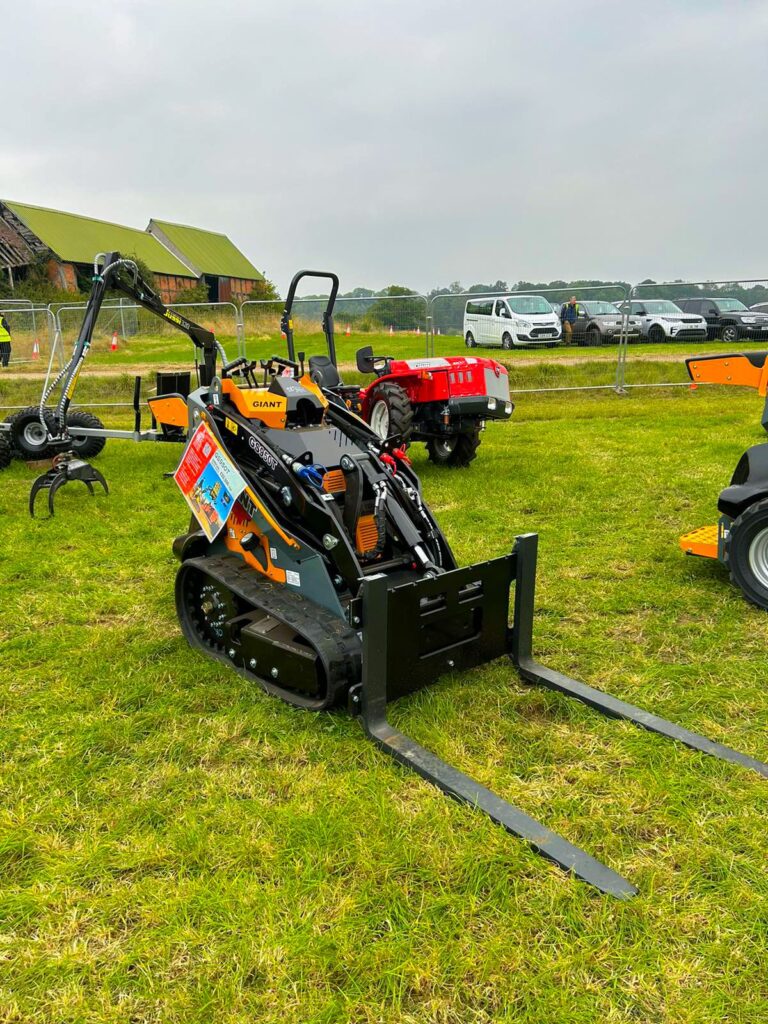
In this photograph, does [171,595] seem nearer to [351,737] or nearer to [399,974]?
[351,737]

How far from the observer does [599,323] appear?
13117 millimetres

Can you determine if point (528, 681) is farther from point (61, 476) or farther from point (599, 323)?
point (599, 323)

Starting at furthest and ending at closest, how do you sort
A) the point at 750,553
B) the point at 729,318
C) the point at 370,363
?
the point at 729,318 → the point at 370,363 → the point at 750,553

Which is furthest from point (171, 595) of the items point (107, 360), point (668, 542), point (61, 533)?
point (107, 360)

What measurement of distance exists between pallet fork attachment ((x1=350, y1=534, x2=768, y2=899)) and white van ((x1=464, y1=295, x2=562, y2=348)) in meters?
11.3

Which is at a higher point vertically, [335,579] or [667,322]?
[667,322]

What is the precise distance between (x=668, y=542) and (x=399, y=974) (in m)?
4.24

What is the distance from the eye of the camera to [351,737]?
Answer: 306cm

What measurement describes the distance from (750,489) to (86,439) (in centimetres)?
737

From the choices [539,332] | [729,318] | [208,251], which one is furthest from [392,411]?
[208,251]

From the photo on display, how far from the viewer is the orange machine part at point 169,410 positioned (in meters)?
7.22

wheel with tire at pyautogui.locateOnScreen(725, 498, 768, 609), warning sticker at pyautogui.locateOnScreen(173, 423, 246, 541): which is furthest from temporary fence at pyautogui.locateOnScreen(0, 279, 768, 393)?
warning sticker at pyautogui.locateOnScreen(173, 423, 246, 541)

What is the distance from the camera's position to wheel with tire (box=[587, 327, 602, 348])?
13133 mm

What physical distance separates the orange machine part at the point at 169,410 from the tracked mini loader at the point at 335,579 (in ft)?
9.84
